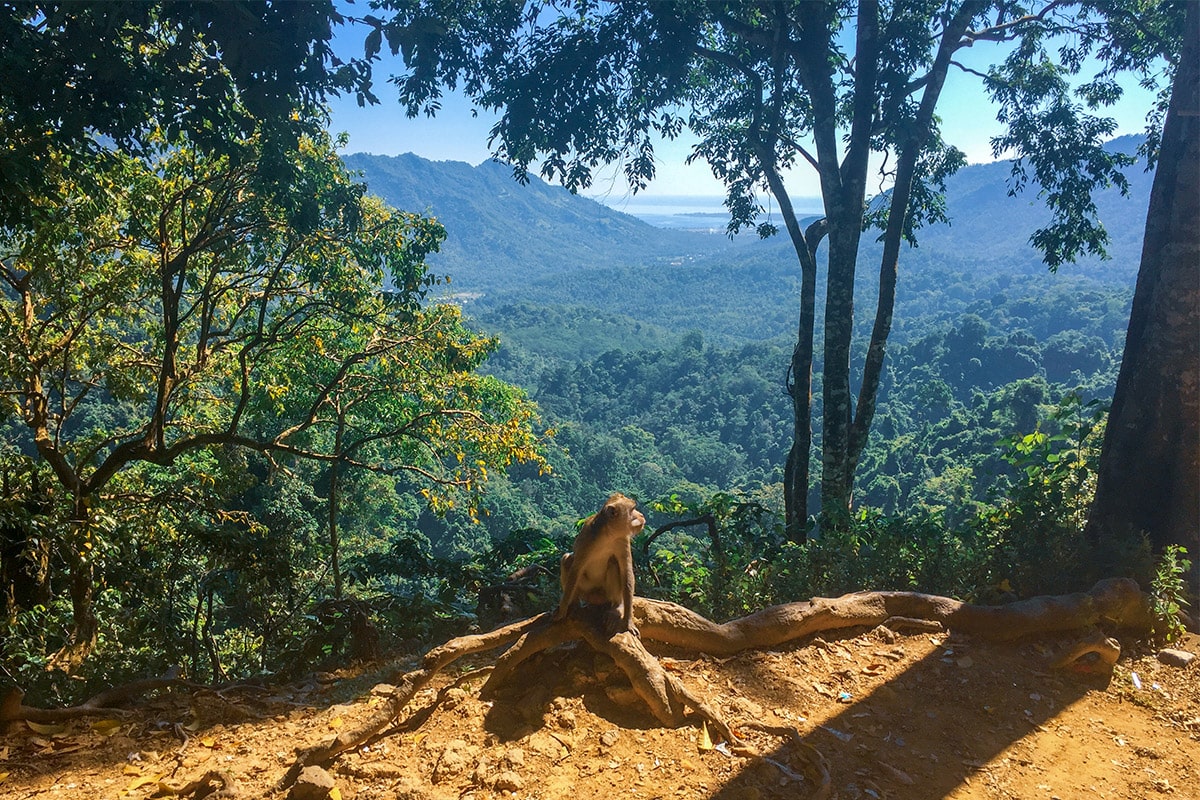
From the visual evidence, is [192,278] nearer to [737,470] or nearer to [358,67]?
[358,67]

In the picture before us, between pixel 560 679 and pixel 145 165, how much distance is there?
257 inches

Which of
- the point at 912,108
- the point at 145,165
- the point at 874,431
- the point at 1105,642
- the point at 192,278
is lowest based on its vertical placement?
the point at 874,431

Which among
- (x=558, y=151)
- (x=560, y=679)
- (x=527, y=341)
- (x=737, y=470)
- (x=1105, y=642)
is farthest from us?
(x=527, y=341)

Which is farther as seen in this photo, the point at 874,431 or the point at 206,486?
the point at 874,431

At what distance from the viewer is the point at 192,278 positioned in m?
7.72

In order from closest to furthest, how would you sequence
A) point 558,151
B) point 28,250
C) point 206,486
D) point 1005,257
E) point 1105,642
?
point 1105,642 → point 28,250 → point 558,151 → point 206,486 → point 1005,257

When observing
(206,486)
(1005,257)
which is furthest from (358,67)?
(1005,257)

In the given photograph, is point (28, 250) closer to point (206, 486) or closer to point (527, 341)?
point (206, 486)

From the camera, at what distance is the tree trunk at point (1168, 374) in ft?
17.6

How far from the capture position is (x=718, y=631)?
4164 millimetres

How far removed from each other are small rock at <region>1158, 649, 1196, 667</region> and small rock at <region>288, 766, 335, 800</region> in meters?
4.88

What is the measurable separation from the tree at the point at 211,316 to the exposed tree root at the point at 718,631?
2689 mm

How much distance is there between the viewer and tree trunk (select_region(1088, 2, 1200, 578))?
17.6 ft

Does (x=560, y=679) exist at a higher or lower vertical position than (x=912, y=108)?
lower
